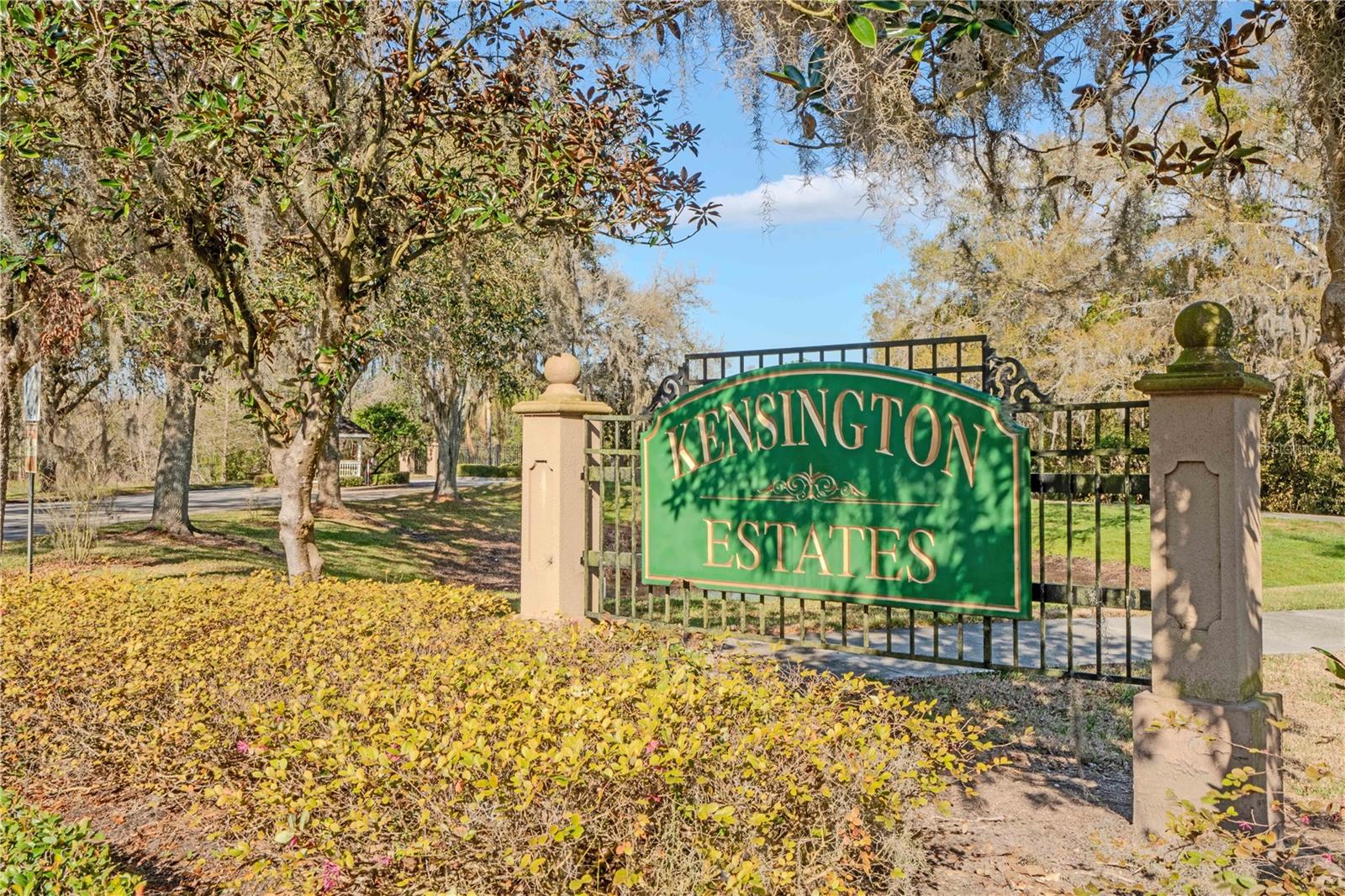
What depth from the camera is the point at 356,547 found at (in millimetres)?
15805

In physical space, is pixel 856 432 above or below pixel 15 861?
above

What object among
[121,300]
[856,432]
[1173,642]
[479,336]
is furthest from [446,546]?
[1173,642]

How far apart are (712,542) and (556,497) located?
121 centimetres

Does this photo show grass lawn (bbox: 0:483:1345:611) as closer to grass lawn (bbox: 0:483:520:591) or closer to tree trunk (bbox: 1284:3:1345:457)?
grass lawn (bbox: 0:483:520:591)

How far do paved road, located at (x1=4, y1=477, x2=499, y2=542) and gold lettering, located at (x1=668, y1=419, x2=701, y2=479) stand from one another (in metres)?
11.1

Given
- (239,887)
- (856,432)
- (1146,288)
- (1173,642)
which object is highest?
(1146,288)

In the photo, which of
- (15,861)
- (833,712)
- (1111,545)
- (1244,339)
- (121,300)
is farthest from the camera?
(1111,545)

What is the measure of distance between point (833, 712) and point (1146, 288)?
1633cm

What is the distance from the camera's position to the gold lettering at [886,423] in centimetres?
491

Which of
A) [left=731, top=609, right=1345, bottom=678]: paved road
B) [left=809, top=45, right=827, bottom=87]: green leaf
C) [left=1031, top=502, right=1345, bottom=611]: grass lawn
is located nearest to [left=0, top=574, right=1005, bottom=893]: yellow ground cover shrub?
[left=809, top=45, right=827, bottom=87]: green leaf

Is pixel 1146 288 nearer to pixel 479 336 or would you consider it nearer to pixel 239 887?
pixel 479 336

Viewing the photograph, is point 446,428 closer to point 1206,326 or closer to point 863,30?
point 1206,326

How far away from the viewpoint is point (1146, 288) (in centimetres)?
1717

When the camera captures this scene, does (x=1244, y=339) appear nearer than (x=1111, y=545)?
Yes
